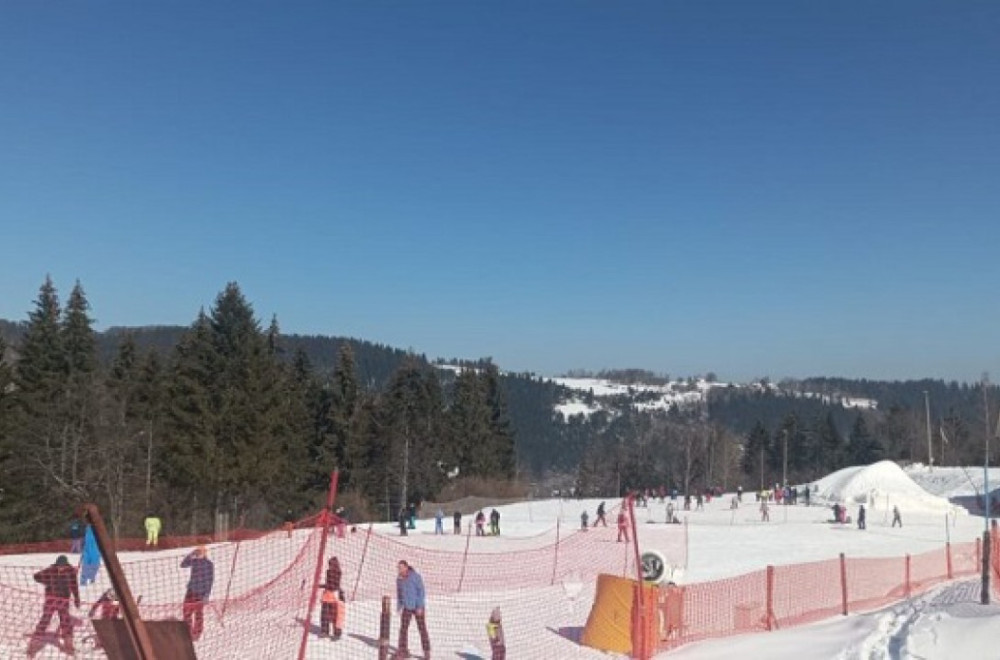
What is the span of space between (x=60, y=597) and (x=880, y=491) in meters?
59.8

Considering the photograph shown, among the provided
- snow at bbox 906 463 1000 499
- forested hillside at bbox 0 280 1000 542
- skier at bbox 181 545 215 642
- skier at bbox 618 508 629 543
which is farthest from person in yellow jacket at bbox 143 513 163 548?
snow at bbox 906 463 1000 499

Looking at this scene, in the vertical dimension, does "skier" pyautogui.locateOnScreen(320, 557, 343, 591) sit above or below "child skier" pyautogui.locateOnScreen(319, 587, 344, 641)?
above

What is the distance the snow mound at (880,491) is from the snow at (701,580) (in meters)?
10.5

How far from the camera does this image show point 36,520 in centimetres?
3903

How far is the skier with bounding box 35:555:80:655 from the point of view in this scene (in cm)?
1125

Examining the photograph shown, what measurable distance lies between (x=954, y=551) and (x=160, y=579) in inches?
945

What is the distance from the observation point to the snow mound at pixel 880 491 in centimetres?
5847

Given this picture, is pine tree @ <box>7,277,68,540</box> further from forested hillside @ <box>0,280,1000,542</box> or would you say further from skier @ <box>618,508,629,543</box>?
skier @ <box>618,508,629,543</box>

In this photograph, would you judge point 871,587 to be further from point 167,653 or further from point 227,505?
point 227,505

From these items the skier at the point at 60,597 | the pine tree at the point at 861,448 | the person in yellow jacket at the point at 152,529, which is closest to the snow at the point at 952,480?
the pine tree at the point at 861,448

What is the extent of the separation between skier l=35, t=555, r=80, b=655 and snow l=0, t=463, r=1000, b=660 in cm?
51

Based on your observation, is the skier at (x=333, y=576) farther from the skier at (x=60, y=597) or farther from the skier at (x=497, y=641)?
the skier at (x=60, y=597)

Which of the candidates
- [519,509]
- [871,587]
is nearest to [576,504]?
[519,509]

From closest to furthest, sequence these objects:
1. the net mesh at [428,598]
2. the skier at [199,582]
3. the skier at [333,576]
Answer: the skier at [199,582], the net mesh at [428,598], the skier at [333,576]
